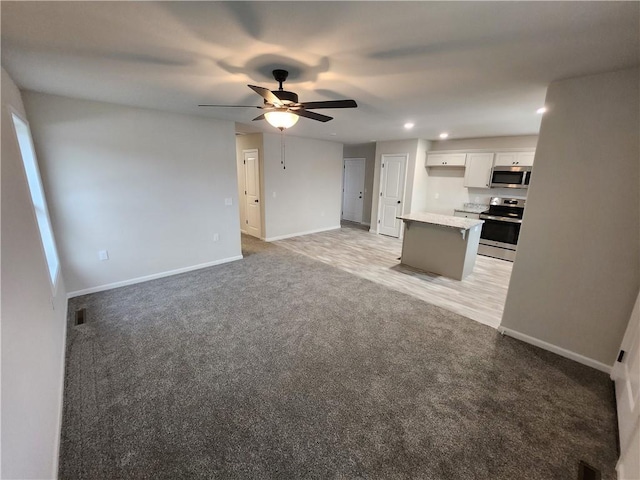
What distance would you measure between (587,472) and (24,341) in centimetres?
322

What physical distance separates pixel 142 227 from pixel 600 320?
5.39 metres

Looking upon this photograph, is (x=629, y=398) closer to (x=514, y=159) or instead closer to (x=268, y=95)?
(x=268, y=95)

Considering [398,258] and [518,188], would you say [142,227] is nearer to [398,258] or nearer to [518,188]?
[398,258]

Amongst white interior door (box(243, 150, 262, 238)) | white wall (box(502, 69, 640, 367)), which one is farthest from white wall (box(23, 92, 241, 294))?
white wall (box(502, 69, 640, 367))

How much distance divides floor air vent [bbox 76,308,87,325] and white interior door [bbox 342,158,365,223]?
7.11m

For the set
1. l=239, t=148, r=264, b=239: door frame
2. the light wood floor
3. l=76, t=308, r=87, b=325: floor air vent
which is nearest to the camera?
l=76, t=308, r=87, b=325: floor air vent

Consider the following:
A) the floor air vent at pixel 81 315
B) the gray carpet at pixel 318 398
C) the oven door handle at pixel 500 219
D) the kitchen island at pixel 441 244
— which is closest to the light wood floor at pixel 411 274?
the kitchen island at pixel 441 244

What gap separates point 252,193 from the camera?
634 centimetres

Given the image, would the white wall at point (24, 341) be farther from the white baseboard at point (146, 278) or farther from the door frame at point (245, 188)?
the door frame at point (245, 188)

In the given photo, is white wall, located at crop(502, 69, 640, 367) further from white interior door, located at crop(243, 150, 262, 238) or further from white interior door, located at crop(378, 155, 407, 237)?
white interior door, located at crop(243, 150, 262, 238)

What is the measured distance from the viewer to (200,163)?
14.0ft

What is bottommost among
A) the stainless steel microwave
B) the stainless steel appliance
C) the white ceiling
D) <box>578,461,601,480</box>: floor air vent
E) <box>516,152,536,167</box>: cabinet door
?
<box>578,461,601,480</box>: floor air vent

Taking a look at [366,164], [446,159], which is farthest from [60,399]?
[366,164]

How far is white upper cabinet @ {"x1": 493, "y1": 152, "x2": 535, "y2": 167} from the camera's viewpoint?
5.05 metres
